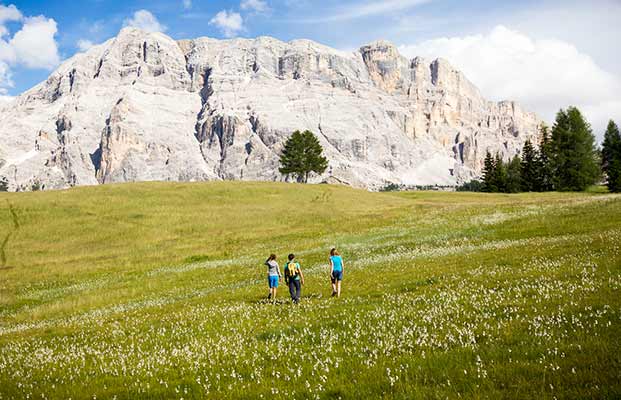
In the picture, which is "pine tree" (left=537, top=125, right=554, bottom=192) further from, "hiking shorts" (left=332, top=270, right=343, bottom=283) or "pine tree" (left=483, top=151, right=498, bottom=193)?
"hiking shorts" (left=332, top=270, right=343, bottom=283)

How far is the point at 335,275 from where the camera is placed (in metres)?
19.5

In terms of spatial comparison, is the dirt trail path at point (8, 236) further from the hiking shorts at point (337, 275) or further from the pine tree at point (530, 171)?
the pine tree at point (530, 171)

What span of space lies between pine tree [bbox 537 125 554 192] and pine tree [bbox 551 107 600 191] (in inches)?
102

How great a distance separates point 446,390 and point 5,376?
1120 cm

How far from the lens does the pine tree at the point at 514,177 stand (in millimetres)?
112444

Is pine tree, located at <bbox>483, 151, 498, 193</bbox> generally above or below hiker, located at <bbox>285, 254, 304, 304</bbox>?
above

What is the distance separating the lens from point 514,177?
382 feet

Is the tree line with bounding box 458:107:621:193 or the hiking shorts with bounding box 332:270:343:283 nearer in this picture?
the hiking shorts with bounding box 332:270:343:283

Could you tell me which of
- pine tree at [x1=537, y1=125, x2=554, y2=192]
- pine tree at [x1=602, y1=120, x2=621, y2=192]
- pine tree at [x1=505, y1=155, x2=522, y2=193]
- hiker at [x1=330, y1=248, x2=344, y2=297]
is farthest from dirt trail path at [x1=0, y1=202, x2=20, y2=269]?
pine tree at [x1=505, y1=155, x2=522, y2=193]

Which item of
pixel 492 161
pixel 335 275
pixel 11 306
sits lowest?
pixel 11 306

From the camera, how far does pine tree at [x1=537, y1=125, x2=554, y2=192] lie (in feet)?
322

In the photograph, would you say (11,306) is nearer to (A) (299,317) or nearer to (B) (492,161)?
(A) (299,317)

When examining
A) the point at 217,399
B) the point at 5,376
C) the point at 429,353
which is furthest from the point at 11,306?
the point at 429,353

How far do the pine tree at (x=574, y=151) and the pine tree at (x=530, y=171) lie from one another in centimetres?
988
